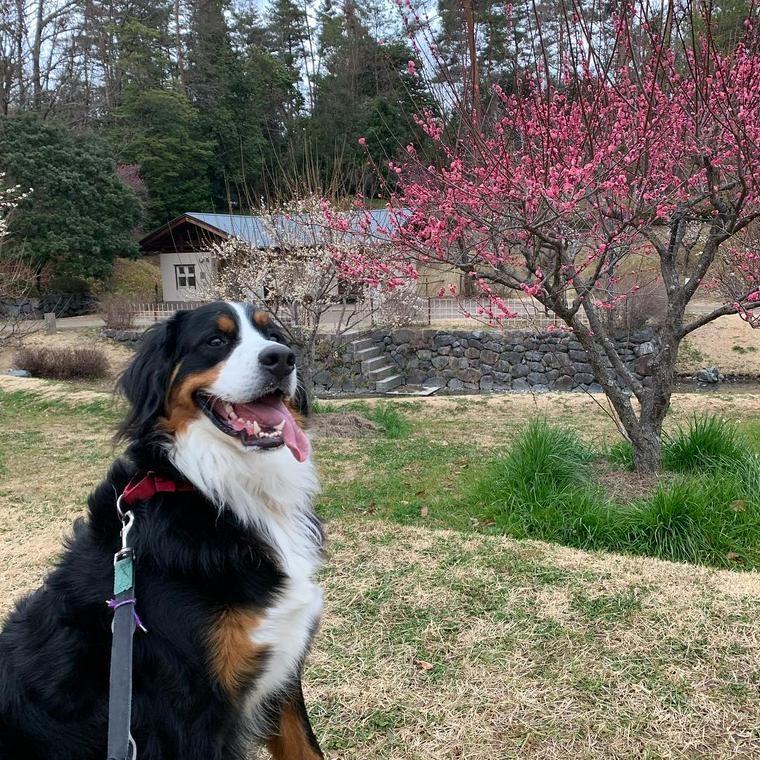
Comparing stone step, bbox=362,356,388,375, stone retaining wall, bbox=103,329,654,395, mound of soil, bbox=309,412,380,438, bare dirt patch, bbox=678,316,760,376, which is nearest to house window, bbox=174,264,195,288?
stone retaining wall, bbox=103,329,654,395

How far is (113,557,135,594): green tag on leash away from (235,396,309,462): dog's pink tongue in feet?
1.65

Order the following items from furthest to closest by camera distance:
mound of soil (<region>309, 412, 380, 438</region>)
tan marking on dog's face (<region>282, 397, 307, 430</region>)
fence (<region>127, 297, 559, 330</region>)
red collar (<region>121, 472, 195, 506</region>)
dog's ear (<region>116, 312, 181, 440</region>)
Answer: fence (<region>127, 297, 559, 330</region>)
mound of soil (<region>309, 412, 380, 438</region>)
tan marking on dog's face (<region>282, 397, 307, 430</region>)
dog's ear (<region>116, 312, 181, 440</region>)
red collar (<region>121, 472, 195, 506</region>)

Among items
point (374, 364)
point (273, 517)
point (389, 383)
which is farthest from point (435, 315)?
point (273, 517)

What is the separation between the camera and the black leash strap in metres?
1.33

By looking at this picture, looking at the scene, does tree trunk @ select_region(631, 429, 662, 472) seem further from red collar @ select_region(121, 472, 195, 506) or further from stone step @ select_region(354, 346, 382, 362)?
stone step @ select_region(354, 346, 382, 362)

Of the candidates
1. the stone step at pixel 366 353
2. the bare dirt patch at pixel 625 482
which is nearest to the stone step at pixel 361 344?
the stone step at pixel 366 353

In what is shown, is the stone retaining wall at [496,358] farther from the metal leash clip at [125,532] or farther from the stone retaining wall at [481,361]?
the metal leash clip at [125,532]

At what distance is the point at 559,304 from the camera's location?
4.34 meters

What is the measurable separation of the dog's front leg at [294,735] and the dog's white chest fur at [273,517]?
19 centimetres

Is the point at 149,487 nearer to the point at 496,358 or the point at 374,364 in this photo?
the point at 374,364

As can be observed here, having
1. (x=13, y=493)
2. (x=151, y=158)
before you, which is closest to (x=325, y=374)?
(x=13, y=493)

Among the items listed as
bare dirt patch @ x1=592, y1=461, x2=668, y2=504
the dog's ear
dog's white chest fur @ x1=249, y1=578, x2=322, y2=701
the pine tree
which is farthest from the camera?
the pine tree

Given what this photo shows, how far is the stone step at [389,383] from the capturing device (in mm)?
15445

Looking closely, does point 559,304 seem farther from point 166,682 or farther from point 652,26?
point 166,682
